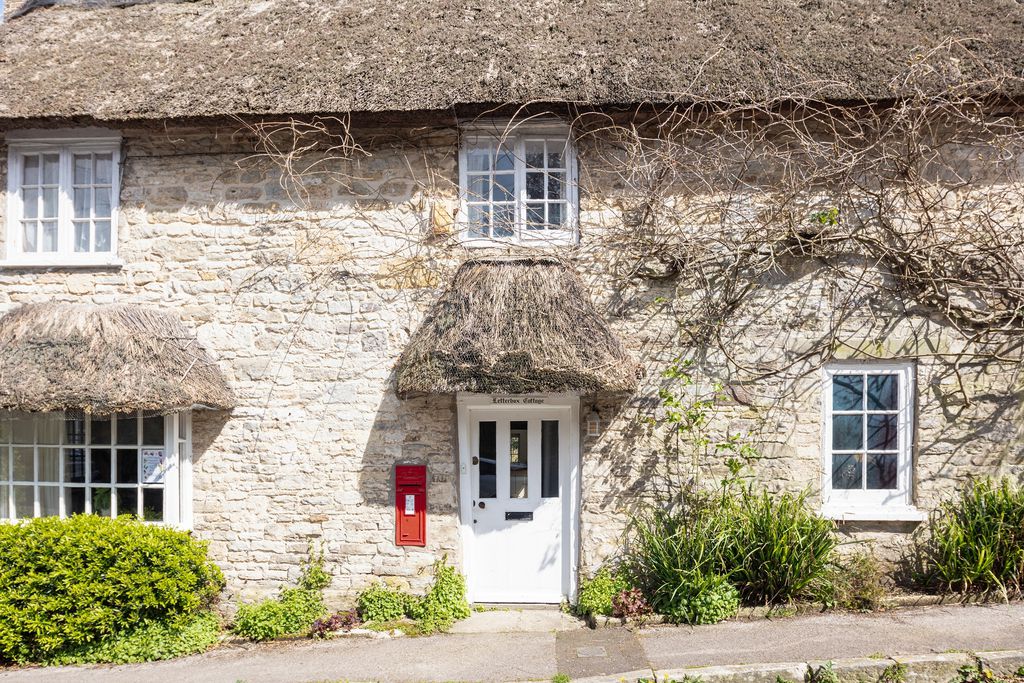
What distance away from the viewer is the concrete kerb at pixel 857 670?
5395mm

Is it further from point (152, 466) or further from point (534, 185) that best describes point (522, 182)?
point (152, 466)

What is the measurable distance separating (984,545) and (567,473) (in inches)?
154

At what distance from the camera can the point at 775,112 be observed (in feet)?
23.6

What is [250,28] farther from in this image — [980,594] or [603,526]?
[980,594]

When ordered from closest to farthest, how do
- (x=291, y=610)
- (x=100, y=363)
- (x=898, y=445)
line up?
(x=100, y=363) → (x=291, y=610) → (x=898, y=445)

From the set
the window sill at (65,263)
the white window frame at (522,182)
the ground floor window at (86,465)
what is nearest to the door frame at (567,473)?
the white window frame at (522,182)

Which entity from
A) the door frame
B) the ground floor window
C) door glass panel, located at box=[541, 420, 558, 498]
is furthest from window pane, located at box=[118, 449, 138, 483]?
door glass panel, located at box=[541, 420, 558, 498]

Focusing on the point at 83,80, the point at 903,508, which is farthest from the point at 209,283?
the point at 903,508

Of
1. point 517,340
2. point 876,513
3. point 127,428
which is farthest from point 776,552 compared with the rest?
point 127,428

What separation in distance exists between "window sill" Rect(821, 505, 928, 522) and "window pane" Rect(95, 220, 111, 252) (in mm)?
7829

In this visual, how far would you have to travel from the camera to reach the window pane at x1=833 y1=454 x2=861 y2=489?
24.1 ft

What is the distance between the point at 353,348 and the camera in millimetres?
7434

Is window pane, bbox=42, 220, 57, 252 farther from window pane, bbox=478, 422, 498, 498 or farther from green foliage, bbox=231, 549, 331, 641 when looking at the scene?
window pane, bbox=478, 422, 498, 498

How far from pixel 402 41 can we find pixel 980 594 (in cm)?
786
